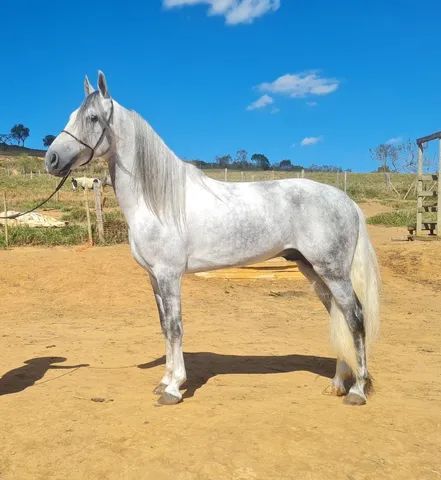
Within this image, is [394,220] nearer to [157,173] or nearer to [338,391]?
[338,391]

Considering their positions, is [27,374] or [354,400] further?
[27,374]

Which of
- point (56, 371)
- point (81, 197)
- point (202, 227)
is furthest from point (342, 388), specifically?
point (81, 197)

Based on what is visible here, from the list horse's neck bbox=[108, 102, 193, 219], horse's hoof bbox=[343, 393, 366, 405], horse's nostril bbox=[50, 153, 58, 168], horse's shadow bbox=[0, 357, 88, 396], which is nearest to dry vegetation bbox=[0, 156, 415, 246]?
horse's neck bbox=[108, 102, 193, 219]

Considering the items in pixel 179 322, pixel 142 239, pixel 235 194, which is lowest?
pixel 179 322

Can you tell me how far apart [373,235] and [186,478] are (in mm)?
14038

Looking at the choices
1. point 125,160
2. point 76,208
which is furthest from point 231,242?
point 76,208

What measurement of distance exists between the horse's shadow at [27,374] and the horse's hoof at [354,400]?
8.68 feet

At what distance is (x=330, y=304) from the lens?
14.1ft

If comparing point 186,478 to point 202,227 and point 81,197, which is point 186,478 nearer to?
point 202,227

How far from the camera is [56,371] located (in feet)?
16.0

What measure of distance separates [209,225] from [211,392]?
56.9 inches

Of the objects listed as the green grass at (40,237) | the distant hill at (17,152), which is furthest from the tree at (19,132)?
the green grass at (40,237)

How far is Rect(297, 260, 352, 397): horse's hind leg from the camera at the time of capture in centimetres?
414

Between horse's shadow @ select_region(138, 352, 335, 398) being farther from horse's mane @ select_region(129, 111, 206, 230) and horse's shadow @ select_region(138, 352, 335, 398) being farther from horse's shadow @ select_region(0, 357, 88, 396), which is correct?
horse's mane @ select_region(129, 111, 206, 230)
